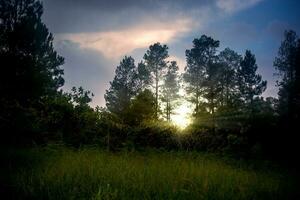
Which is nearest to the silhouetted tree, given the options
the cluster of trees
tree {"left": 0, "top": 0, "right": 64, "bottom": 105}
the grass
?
the cluster of trees

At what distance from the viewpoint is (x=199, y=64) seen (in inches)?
1540

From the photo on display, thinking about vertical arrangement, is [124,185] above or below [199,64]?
below

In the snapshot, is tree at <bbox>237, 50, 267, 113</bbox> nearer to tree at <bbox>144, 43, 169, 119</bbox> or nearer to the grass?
tree at <bbox>144, 43, 169, 119</bbox>

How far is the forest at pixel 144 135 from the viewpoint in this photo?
4895 mm

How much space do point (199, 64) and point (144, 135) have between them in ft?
80.4

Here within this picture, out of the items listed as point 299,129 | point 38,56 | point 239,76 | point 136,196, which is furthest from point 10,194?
point 239,76

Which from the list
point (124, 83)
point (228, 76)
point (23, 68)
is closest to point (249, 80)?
point (228, 76)

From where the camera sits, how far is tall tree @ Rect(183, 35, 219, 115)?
128 ft

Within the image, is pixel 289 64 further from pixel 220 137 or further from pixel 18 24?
pixel 18 24

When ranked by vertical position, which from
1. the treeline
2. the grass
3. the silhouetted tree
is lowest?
the grass

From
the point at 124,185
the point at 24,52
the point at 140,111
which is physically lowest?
the point at 124,185

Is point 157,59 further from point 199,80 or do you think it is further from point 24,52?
point 24,52

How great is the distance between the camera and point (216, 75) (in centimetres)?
3984

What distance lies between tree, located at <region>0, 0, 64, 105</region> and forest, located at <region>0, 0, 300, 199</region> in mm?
67
